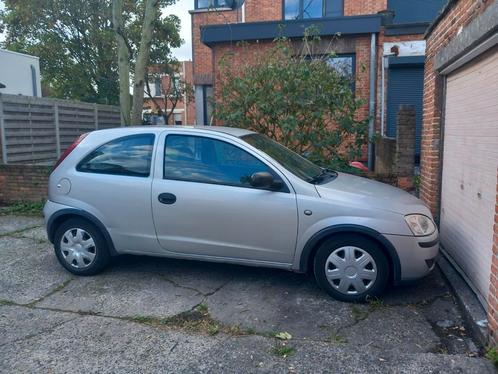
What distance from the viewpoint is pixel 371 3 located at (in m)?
14.5

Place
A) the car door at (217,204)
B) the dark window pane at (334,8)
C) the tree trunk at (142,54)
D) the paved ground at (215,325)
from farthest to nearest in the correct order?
1. the dark window pane at (334,8)
2. the tree trunk at (142,54)
3. the car door at (217,204)
4. the paved ground at (215,325)

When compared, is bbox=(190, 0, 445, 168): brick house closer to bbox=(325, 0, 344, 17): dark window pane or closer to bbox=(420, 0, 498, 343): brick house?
bbox=(325, 0, 344, 17): dark window pane

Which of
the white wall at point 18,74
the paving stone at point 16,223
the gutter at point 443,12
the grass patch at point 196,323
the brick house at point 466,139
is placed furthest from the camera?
the white wall at point 18,74

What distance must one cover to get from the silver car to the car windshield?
0.08 ft

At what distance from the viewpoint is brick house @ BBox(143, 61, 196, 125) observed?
2120 cm

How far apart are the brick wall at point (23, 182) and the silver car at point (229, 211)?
365 centimetres

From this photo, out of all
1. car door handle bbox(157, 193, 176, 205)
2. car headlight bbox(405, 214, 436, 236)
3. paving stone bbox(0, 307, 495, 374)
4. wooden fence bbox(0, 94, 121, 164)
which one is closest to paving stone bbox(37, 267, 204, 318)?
paving stone bbox(0, 307, 495, 374)

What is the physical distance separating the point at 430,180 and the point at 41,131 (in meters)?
7.98

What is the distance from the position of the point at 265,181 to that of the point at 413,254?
1481mm

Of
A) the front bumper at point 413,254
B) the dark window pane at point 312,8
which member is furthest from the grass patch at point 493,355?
the dark window pane at point 312,8

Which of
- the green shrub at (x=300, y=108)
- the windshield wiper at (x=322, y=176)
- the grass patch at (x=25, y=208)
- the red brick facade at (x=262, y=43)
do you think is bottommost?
the grass patch at (x=25, y=208)

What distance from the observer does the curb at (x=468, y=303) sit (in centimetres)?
342

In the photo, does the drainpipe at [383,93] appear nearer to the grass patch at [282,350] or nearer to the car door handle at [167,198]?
the car door handle at [167,198]

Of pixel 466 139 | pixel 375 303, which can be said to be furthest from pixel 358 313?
pixel 466 139
